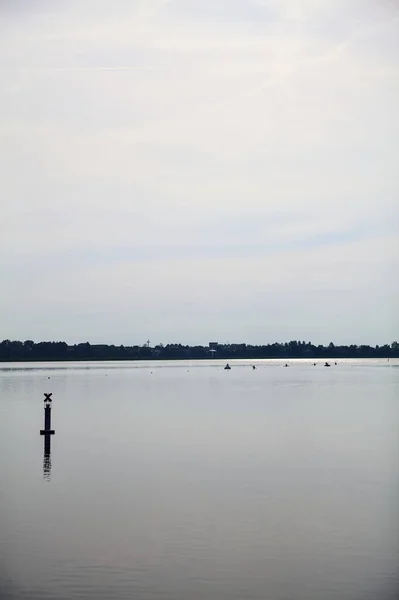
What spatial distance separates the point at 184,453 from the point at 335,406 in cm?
4194

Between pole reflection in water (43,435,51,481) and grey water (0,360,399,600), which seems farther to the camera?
pole reflection in water (43,435,51,481)

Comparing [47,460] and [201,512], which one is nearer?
[201,512]

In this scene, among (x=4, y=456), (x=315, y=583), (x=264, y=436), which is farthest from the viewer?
(x=264, y=436)

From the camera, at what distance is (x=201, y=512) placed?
106ft

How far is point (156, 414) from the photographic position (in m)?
80.8

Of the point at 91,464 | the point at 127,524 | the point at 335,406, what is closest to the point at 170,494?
the point at 127,524

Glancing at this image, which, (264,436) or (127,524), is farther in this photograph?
(264,436)

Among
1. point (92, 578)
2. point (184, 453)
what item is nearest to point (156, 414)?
point (184, 453)

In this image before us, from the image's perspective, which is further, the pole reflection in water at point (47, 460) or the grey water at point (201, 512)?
the pole reflection in water at point (47, 460)

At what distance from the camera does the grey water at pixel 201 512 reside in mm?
22922

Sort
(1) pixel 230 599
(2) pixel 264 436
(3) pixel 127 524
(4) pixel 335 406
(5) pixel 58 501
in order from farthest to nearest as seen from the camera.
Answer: (4) pixel 335 406 → (2) pixel 264 436 → (5) pixel 58 501 → (3) pixel 127 524 → (1) pixel 230 599

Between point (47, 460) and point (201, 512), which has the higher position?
point (47, 460)

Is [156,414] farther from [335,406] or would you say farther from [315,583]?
[315,583]

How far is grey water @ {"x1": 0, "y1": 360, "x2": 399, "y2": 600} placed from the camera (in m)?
22.9
